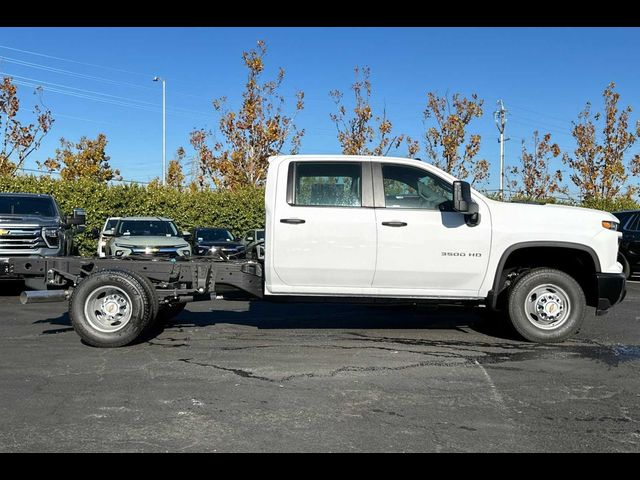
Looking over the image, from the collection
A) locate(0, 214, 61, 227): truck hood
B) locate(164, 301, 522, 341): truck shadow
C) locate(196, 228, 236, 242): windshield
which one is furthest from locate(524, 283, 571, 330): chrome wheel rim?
locate(196, 228, 236, 242): windshield

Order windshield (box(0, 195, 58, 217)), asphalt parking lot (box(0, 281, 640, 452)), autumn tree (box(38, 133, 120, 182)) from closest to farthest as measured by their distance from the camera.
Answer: asphalt parking lot (box(0, 281, 640, 452)) → windshield (box(0, 195, 58, 217)) → autumn tree (box(38, 133, 120, 182))

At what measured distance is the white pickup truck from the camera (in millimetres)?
6914

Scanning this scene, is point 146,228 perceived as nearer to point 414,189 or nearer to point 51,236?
point 51,236

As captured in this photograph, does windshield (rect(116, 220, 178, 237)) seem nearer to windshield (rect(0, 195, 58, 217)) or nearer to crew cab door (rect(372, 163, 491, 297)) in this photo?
windshield (rect(0, 195, 58, 217))

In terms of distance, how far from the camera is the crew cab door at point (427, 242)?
22.8 ft

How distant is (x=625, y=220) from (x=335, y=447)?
13.4 m

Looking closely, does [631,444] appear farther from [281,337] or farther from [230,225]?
[230,225]

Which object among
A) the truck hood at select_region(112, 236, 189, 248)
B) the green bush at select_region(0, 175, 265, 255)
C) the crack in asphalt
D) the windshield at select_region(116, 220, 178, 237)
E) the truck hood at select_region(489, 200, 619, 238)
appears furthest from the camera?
the green bush at select_region(0, 175, 265, 255)

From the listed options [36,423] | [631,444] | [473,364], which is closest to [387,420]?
[631,444]

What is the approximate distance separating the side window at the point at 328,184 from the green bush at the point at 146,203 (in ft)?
49.3

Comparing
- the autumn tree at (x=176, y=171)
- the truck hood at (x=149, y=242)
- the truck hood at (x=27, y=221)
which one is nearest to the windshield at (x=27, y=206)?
the truck hood at (x=27, y=221)

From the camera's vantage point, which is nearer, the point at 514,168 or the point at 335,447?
the point at 335,447
